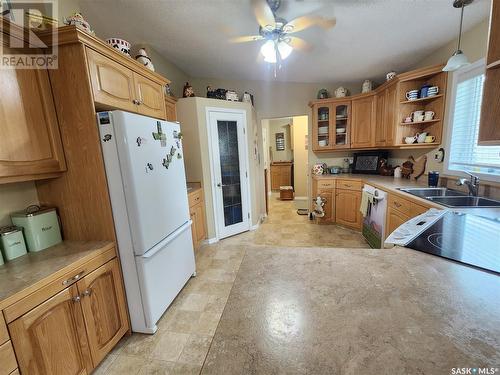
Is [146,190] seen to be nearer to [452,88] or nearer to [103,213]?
[103,213]

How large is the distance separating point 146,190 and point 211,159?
5.31ft

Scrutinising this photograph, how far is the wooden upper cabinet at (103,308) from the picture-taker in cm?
126

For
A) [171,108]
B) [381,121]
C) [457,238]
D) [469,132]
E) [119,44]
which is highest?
[119,44]

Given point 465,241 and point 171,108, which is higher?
point 171,108

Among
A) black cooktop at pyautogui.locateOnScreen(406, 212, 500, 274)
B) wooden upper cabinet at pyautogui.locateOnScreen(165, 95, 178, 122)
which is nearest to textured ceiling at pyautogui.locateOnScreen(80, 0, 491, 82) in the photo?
wooden upper cabinet at pyautogui.locateOnScreen(165, 95, 178, 122)

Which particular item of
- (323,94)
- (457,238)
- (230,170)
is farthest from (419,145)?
(230,170)

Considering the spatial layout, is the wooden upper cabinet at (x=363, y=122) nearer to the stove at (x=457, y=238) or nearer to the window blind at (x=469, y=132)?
the window blind at (x=469, y=132)

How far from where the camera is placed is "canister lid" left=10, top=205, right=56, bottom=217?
130 centimetres

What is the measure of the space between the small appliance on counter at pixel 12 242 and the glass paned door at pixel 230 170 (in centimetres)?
227

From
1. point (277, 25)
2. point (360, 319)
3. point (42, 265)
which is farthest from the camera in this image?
point (277, 25)

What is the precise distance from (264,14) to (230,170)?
2.08 m

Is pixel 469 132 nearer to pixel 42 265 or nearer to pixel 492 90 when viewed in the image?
pixel 492 90

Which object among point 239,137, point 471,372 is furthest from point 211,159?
point 471,372

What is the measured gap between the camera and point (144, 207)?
1.51m
